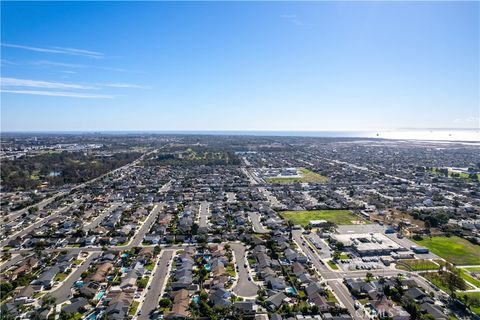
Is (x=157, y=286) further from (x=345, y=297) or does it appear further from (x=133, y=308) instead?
(x=345, y=297)

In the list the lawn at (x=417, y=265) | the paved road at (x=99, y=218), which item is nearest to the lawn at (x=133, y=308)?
the paved road at (x=99, y=218)

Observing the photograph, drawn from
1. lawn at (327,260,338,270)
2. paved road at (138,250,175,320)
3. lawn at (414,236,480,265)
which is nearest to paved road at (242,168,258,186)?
lawn at (414,236,480,265)

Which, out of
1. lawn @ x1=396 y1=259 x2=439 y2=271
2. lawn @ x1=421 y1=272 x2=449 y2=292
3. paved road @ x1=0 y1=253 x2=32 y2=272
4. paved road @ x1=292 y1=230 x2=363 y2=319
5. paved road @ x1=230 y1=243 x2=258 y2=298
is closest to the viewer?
paved road @ x1=292 y1=230 x2=363 y2=319

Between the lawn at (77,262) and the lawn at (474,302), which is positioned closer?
the lawn at (474,302)

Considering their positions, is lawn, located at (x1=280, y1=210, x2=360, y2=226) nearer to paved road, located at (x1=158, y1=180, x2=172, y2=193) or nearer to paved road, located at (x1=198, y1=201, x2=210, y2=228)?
paved road, located at (x1=198, y1=201, x2=210, y2=228)

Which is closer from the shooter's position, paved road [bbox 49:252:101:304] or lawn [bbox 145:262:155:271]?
paved road [bbox 49:252:101:304]

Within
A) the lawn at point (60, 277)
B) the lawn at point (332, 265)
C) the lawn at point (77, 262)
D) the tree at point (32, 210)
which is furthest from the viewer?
the tree at point (32, 210)

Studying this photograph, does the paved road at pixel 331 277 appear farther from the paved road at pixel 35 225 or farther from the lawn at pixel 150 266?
the paved road at pixel 35 225
